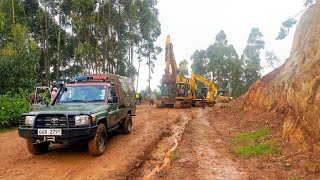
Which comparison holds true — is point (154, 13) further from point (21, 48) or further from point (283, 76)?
point (283, 76)

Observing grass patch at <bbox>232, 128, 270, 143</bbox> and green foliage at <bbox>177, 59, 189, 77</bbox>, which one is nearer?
grass patch at <bbox>232, 128, 270, 143</bbox>

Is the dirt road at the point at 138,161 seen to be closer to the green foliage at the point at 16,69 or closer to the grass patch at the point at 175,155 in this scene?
the grass patch at the point at 175,155

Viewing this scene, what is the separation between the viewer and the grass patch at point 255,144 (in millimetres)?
8188

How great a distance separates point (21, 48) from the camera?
23422mm

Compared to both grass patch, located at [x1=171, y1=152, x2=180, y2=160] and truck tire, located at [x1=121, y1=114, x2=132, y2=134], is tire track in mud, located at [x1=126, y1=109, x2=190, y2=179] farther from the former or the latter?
truck tire, located at [x1=121, y1=114, x2=132, y2=134]

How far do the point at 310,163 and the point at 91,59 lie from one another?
29.6m

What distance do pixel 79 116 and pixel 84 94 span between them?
1.97 metres

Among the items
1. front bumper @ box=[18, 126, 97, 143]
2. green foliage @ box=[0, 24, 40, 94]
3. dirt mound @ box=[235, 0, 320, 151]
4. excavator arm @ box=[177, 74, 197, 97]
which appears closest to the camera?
front bumper @ box=[18, 126, 97, 143]

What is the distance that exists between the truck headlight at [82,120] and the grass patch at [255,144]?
409 centimetres

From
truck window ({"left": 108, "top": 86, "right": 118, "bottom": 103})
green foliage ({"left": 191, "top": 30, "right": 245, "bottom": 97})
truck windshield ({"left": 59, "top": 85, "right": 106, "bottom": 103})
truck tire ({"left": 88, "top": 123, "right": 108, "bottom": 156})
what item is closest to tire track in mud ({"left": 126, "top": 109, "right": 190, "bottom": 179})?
truck tire ({"left": 88, "top": 123, "right": 108, "bottom": 156})

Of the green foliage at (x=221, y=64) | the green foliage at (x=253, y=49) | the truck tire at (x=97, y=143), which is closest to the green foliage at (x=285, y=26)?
the truck tire at (x=97, y=143)

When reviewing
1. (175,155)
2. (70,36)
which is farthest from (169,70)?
(175,155)

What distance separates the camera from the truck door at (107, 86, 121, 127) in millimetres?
9422

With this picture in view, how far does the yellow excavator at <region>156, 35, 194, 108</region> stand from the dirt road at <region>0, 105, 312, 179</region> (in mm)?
16308
